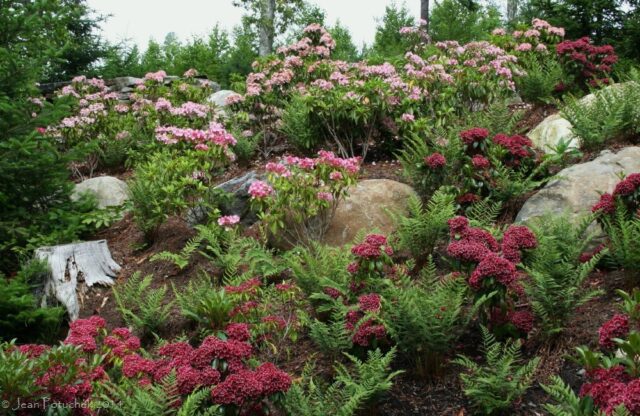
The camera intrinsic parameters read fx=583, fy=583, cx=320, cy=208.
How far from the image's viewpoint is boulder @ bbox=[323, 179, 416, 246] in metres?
6.09

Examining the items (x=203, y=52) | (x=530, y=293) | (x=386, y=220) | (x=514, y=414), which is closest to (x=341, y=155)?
(x=386, y=220)

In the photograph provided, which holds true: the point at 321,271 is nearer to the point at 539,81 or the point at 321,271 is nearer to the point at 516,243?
the point at 516,243

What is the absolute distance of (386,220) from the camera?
614cm

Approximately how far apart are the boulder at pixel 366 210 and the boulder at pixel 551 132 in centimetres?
227

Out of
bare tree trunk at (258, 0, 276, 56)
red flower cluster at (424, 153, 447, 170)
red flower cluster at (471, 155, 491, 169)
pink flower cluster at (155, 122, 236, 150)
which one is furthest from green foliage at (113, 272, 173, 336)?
bare tree trunk at (258, 0, 276, 56)

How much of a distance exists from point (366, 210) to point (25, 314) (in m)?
3.34

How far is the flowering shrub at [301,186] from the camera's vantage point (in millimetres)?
5566

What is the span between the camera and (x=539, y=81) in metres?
8.99

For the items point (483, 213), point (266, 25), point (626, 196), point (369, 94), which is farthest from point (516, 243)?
point (266, 25)

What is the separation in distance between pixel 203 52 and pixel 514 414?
1788cm

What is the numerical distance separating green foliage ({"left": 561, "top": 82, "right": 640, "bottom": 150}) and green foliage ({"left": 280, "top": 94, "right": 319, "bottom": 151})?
3.18 meters

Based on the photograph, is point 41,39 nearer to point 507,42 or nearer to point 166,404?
point 166,404

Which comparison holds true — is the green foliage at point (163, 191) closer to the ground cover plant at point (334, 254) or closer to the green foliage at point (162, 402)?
the ground cover plant at point (334, 254)

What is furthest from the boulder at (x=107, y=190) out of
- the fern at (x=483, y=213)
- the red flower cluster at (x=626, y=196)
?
the red flower cluster at (x=626, y=196)
